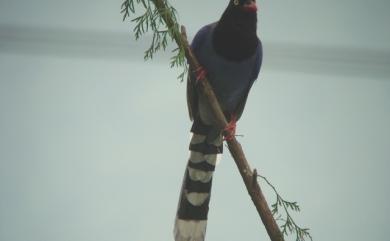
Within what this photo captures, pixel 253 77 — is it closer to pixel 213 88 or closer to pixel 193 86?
pixel 213 88

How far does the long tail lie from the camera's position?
408 centimetres

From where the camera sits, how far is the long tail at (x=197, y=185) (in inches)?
161

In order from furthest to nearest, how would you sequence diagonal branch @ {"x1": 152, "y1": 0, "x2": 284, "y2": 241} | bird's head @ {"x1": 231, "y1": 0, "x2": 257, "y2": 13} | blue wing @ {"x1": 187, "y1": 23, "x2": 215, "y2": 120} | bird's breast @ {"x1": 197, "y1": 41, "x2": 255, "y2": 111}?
blue wing @ {"x1": 187, "y1": 23, "x2": 215, "y2": 120}
bird's breast @ {"x1": 197, "y1": 41, "x2": 255, "y2": 111}
bird's head @ {"x1": 231, "y1": 0, "x2": 257, "y2": 13}
diagonal branch @ {"x1": 152, "y1": 0, "x2": 284, "y2": 241}

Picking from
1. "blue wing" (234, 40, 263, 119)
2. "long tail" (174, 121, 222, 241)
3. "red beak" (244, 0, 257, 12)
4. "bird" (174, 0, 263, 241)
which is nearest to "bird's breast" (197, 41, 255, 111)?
"bird" (174, 0, 263, 241)

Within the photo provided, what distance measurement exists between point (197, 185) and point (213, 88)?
0.84 m

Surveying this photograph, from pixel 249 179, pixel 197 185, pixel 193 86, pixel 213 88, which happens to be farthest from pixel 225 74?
pixel 249 179

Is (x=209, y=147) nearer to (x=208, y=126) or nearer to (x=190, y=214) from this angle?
(x=208, y=126)

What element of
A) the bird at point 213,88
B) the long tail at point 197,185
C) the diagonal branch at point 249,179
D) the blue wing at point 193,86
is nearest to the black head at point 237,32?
the bird at point 213,88

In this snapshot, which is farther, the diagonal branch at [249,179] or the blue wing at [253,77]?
the blue wing at [253,77]

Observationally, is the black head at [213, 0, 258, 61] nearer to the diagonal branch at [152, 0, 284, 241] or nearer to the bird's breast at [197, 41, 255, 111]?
the bird's breast at [197, 41, 255, 111]

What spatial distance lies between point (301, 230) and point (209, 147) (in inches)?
54.5

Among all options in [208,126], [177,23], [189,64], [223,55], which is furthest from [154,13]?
[208,126]

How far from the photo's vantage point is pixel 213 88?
14.4 ft

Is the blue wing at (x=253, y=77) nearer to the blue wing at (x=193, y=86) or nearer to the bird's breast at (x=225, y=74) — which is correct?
the bird's breast at (x=225, y=74)
